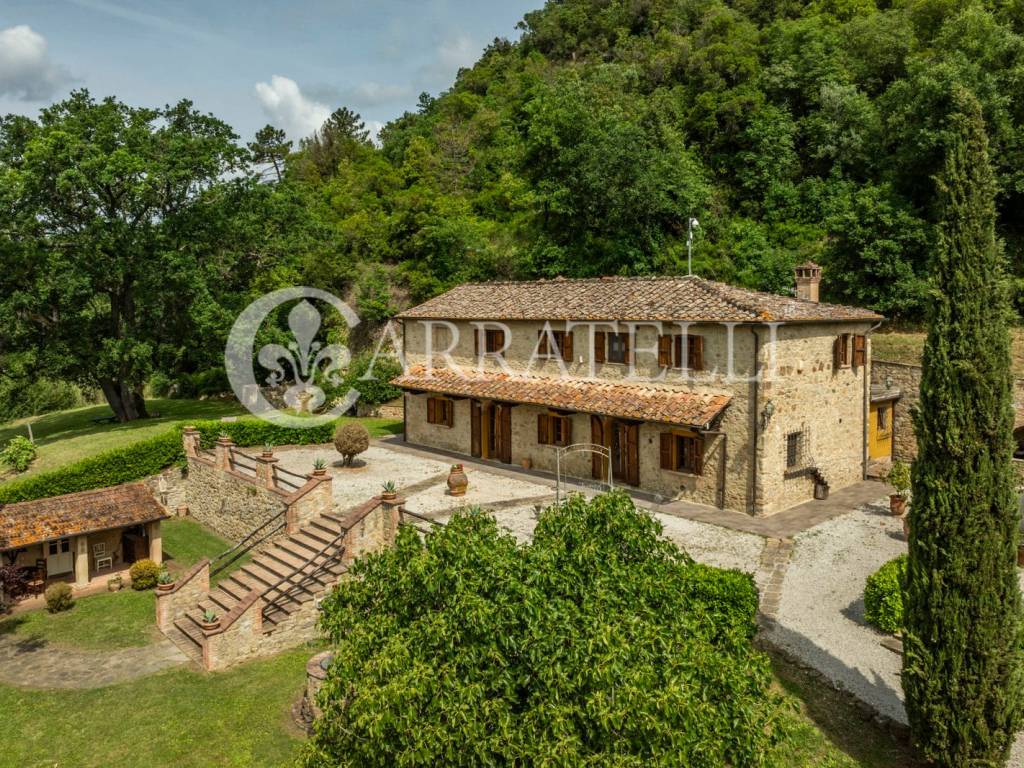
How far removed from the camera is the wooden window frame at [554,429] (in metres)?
22.0

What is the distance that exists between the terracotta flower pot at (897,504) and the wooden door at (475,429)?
13.2 metres

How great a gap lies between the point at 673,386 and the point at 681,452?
1.92m

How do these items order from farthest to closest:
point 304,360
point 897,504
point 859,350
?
point 304,360 < point 859,350 < point 897,504

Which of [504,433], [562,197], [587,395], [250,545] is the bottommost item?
[250,545]

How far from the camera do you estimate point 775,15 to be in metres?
55.3

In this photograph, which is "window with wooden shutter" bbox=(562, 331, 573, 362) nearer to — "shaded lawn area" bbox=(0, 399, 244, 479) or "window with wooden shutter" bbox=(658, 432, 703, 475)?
"window with wooden shutter" bbox=(658, 432, 703, 475)

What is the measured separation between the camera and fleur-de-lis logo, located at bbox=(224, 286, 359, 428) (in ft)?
110

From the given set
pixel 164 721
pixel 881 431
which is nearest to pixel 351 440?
pixel 164 721

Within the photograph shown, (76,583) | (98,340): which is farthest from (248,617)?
(98,340)

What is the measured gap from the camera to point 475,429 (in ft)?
82.5

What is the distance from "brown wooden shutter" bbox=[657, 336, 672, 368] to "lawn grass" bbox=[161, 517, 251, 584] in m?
13.1

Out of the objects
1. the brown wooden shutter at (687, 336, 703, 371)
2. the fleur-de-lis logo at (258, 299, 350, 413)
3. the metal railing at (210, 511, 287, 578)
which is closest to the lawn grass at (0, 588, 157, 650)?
the metal railing at (210, 511, 287, 578)

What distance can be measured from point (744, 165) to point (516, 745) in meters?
42.1

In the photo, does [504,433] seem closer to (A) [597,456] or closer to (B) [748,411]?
(A) [597,456]
